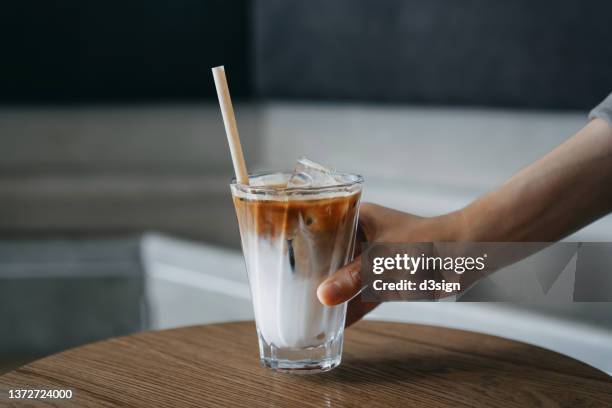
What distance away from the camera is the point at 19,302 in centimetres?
210

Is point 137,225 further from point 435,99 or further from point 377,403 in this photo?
point 377,403

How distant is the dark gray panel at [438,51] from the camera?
1.79 metres

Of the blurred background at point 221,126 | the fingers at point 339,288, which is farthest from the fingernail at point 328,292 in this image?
the blurred background at point 221,126

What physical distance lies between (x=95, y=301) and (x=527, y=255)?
4.91 feet

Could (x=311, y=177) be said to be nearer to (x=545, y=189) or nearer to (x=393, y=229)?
(x=393, y=229)

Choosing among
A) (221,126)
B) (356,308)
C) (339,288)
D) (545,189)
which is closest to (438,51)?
(221,126)

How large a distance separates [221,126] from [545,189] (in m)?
1.74

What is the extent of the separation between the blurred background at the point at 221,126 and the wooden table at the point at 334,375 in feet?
2.25

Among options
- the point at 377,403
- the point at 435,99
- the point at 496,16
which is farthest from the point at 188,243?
the point at 377,403

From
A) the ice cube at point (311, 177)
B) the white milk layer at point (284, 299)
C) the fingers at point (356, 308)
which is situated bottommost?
the fingers at point (356, 308)

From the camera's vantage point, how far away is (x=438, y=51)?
2051 mm

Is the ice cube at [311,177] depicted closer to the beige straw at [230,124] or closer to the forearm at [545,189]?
the beige straw at [230,124]

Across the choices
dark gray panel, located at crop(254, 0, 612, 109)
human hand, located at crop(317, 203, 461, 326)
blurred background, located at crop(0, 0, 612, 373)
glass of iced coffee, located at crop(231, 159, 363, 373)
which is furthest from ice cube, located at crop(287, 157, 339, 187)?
dark gray panel, located at crop(254, 0, 612, 109)

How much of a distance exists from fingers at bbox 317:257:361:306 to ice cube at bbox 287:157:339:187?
80 millimetres
